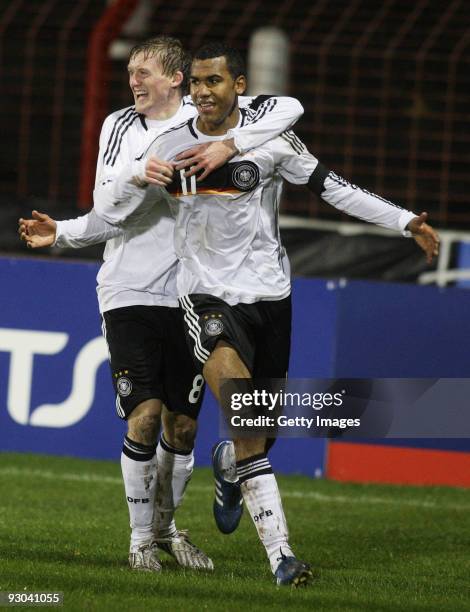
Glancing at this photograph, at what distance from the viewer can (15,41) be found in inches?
559

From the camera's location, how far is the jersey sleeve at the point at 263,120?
5168mm

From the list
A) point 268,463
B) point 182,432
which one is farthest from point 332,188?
point 182,432

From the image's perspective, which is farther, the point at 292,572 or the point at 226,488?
the point at 226,488

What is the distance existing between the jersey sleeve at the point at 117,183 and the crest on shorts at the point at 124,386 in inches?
24.2

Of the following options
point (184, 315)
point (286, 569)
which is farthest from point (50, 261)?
point (286, 569)

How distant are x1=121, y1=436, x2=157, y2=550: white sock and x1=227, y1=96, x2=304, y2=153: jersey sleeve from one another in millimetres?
1265

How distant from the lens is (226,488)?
221 inches

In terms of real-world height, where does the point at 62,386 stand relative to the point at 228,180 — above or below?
below

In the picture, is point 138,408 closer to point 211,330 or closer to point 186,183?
point 211,330

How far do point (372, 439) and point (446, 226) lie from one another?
193 inches

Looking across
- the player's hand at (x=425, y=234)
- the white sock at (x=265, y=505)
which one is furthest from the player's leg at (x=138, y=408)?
the player's hand at (x=425, y=234)

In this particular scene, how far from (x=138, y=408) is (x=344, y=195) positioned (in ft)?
3.80

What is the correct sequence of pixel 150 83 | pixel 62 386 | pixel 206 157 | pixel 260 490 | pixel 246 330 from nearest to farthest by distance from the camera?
pixel 260 490, pixel 206 157, pixel 246 330, pixel 150 83, pixel 62 386

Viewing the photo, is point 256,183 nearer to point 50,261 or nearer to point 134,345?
point 134,345
